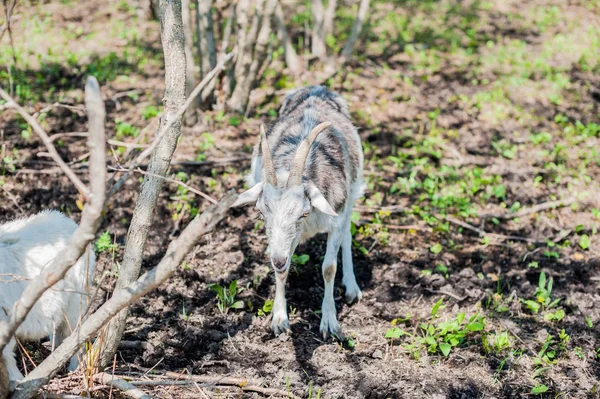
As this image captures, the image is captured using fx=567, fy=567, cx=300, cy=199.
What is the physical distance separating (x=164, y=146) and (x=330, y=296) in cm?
204

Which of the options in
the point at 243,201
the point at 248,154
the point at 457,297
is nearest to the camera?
the point at 243,201

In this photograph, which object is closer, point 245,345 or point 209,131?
point 245,345

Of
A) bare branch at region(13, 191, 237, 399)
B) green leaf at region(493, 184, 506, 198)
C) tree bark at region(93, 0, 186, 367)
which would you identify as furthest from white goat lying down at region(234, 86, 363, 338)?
green leaf at region(493, 184, 506, 198)

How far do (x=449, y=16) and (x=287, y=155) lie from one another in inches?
391

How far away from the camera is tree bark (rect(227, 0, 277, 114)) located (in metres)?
7.91

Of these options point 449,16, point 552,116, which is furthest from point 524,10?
point 552,116

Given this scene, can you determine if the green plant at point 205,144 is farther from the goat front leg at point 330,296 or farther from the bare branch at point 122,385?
the bare branch at point 122,385

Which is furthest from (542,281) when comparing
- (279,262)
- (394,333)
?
(279,262)

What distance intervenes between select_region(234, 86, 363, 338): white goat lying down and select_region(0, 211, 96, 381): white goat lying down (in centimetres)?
133

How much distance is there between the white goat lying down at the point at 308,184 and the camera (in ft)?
13.8

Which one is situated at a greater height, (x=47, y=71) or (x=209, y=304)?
(x=47, y=71)

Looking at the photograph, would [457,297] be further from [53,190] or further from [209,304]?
[53,190]

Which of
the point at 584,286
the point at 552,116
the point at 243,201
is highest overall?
the point at 243,201

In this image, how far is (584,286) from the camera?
17.8 feet
